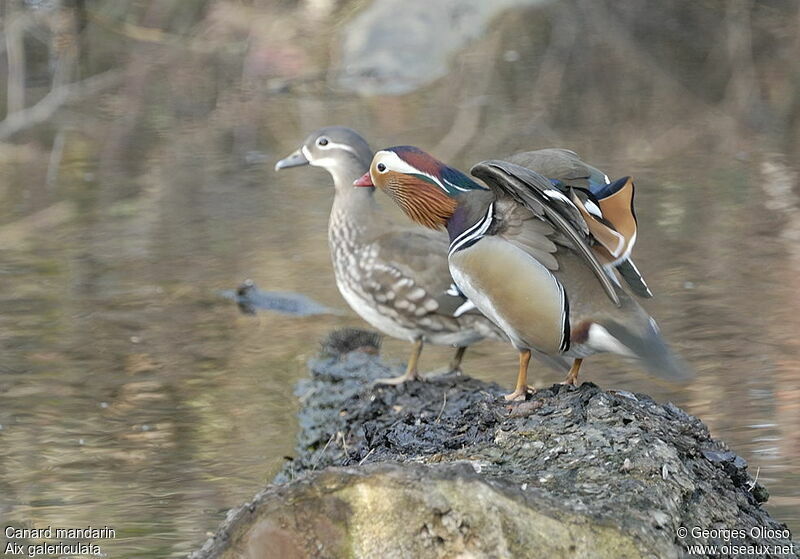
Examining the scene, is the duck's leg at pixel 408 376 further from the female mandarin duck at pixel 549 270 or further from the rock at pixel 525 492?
the female mandarin duck at pixel 549 270

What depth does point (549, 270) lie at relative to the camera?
164 inches

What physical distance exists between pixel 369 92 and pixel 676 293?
5.81 metres

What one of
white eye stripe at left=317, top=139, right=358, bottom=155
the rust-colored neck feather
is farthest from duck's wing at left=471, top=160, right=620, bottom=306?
white eye stripe at left=317, top=139, right=358, bottom=155

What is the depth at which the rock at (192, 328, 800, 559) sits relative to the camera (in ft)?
9.60

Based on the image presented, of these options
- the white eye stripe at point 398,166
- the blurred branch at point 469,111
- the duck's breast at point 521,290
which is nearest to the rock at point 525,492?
the duck's breast at point 521,290

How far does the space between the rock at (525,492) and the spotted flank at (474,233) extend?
51cm

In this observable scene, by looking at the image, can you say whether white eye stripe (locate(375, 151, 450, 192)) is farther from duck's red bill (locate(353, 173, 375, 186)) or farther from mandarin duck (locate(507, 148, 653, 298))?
duck's red bill (locate(353, 173, 375, 186))

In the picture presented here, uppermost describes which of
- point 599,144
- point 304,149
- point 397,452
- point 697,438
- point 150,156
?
point 697,438

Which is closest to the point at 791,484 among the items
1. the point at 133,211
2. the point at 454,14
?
the point at 133,211

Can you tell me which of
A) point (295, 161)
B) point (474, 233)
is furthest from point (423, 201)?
point (295, 161)

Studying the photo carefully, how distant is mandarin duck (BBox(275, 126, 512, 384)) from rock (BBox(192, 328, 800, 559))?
1.34 m

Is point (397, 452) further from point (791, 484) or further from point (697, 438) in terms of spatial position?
point (791, 484)

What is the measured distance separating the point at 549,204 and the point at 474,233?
0.44 m

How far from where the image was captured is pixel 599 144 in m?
11.1
